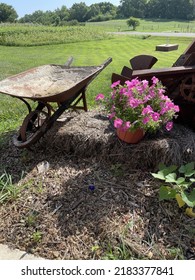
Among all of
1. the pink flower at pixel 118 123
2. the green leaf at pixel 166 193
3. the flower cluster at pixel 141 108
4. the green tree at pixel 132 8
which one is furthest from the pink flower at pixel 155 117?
the green tree at pixel 132 8

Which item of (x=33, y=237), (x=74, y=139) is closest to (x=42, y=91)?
(x=74, y=139)

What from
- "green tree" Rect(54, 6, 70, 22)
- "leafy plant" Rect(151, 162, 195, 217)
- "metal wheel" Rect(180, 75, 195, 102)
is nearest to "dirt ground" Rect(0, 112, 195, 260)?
"leafy plant" Rect(151, 162, 195, 217)

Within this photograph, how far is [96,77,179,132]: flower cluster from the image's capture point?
2.53 m

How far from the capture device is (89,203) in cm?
237

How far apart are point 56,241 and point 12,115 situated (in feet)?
8.96

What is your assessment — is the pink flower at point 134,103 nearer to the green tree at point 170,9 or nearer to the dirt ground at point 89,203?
the dirt ground at point 89,203

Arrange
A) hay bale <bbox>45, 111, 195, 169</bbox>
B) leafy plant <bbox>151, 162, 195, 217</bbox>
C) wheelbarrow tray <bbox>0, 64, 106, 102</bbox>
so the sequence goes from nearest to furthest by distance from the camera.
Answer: leafy plant <bbox>151, 162, 195, 217</bbox>
hay bale <bbox>45, 111, 195, 169</bbox>
wheelbarrow tray <bbox>0, 64, 106, 102</bbox>

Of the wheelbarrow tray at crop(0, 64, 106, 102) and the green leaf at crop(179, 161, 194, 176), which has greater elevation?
the wheelbarrow tray at crop(0, 64, 106, 102)

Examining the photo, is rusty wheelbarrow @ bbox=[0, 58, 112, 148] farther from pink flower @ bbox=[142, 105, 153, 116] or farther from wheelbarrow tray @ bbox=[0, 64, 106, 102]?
pink flower @ bbox=[142, 105, 153, 116]

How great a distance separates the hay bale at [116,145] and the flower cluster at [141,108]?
17cm

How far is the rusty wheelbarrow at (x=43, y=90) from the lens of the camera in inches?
111

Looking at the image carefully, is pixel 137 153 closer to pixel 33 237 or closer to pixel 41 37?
pixel 33 237

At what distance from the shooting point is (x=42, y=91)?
3092mm

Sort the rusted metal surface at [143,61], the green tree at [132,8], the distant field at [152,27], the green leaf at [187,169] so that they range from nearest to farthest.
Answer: the green leaf at [187,169] < the rusted metal surface at [143,61] < the distant field at [152,27] < the green tree at [132,8]
